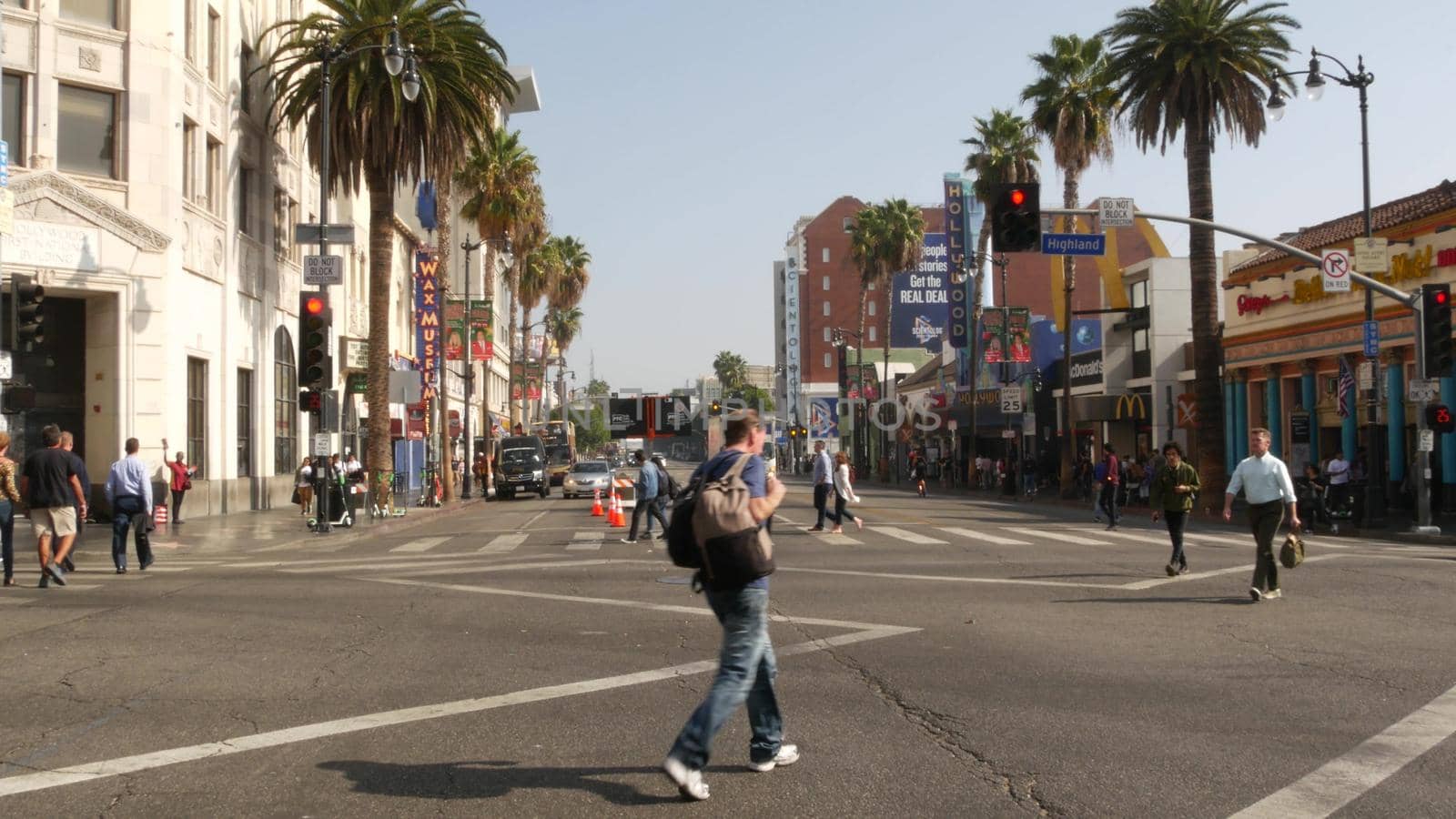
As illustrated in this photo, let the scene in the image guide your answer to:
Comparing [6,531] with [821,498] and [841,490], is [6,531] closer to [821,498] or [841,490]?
[841,490]

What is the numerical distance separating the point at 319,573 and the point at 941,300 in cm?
9401

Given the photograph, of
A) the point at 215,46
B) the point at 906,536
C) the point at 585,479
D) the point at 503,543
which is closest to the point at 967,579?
the point at 906,536

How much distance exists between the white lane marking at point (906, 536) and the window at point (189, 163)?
1829 cm

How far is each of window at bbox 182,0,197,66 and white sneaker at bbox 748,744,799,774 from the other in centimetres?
3010

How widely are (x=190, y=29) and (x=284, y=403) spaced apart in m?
12.4

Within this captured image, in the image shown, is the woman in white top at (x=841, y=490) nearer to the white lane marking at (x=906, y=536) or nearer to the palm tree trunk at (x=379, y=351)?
the white lane marking at (x=906, y=536)

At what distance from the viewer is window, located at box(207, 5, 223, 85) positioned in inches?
1350

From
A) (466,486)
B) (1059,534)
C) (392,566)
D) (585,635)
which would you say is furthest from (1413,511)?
(466,486)

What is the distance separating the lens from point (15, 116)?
91.9 feet

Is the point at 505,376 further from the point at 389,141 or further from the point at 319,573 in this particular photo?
the point at 319,573

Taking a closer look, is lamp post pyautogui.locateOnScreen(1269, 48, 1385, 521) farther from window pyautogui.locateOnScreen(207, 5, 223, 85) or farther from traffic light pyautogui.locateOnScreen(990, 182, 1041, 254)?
window pyautogui.locateOnScreen(207, 5, 223, 85)

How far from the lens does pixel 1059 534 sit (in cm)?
2498

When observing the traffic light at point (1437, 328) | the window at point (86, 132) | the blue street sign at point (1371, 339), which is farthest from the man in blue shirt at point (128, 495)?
the blue street sign at point (1371, 339)

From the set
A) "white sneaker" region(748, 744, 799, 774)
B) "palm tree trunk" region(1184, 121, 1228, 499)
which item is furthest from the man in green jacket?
"palm tree trunk" region(1184, 121, 1228, 499)
